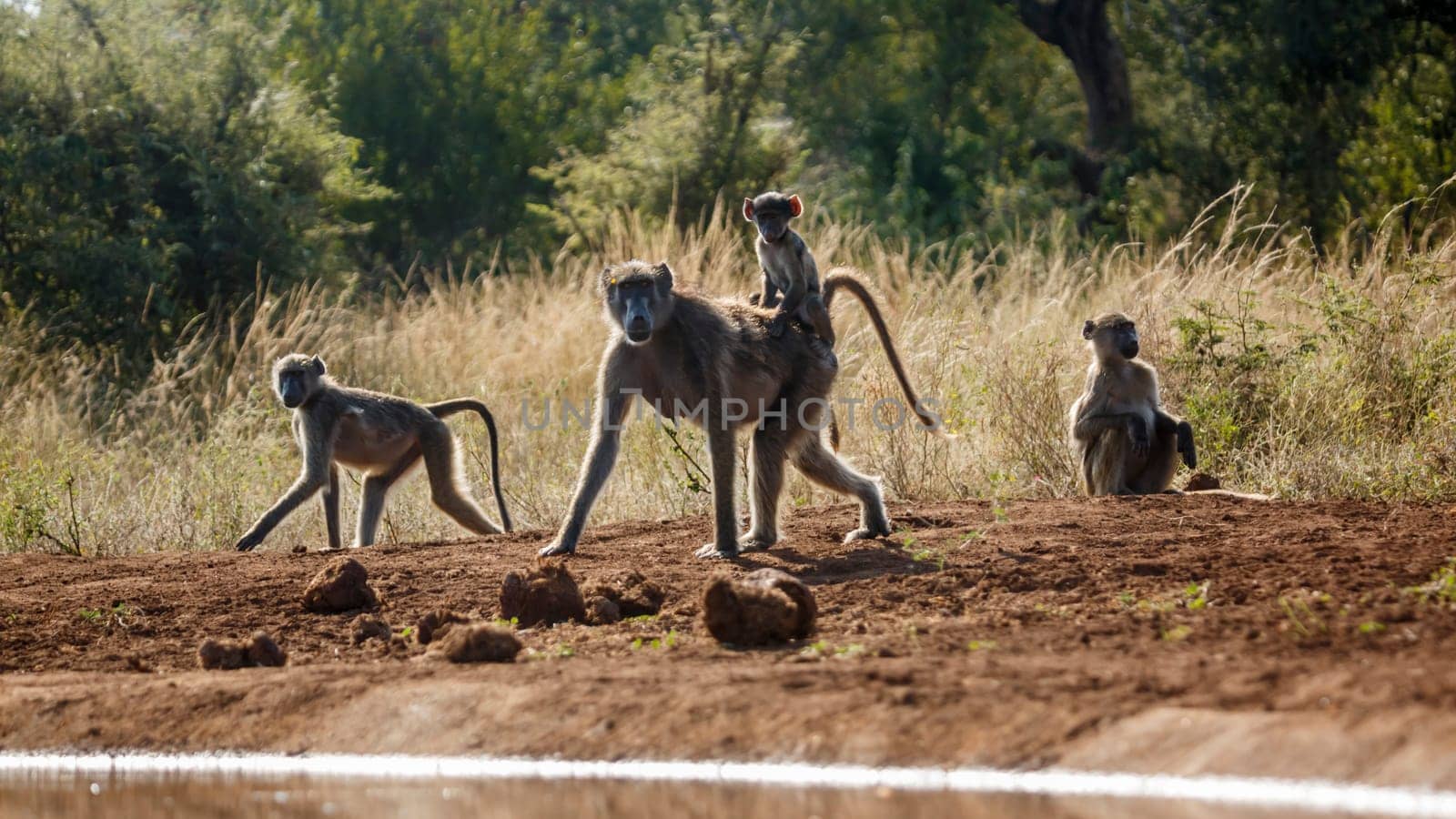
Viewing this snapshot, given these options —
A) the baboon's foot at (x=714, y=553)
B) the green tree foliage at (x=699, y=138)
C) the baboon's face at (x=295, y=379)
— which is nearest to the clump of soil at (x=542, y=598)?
the baboon's foot at (x=714, y=553)

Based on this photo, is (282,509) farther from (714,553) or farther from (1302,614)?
(1302,614)

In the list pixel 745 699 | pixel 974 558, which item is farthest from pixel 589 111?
pixel 745 699

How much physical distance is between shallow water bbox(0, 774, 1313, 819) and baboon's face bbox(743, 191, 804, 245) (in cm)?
372

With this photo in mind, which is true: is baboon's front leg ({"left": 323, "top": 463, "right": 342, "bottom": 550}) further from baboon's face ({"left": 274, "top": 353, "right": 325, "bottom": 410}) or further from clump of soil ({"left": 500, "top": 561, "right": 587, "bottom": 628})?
clump of soil ({"left": 500, "top": 561, "right": 587, "bottom": 628})

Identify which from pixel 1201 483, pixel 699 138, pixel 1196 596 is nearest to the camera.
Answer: pixel 1196 596

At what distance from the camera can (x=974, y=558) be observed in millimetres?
6402

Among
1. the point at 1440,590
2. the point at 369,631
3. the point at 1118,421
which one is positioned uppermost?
the point at 1118,421

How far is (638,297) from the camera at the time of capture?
276 inches

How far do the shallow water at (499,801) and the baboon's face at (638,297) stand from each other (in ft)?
9.45

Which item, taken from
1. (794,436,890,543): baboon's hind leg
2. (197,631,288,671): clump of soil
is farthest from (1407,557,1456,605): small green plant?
(197,631,288,671): clump of soil

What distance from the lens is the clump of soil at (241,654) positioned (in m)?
5.57

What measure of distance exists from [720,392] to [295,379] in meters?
2.72

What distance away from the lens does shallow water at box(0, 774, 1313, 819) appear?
3703mm

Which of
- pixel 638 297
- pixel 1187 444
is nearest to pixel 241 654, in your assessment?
pixel 638 297
